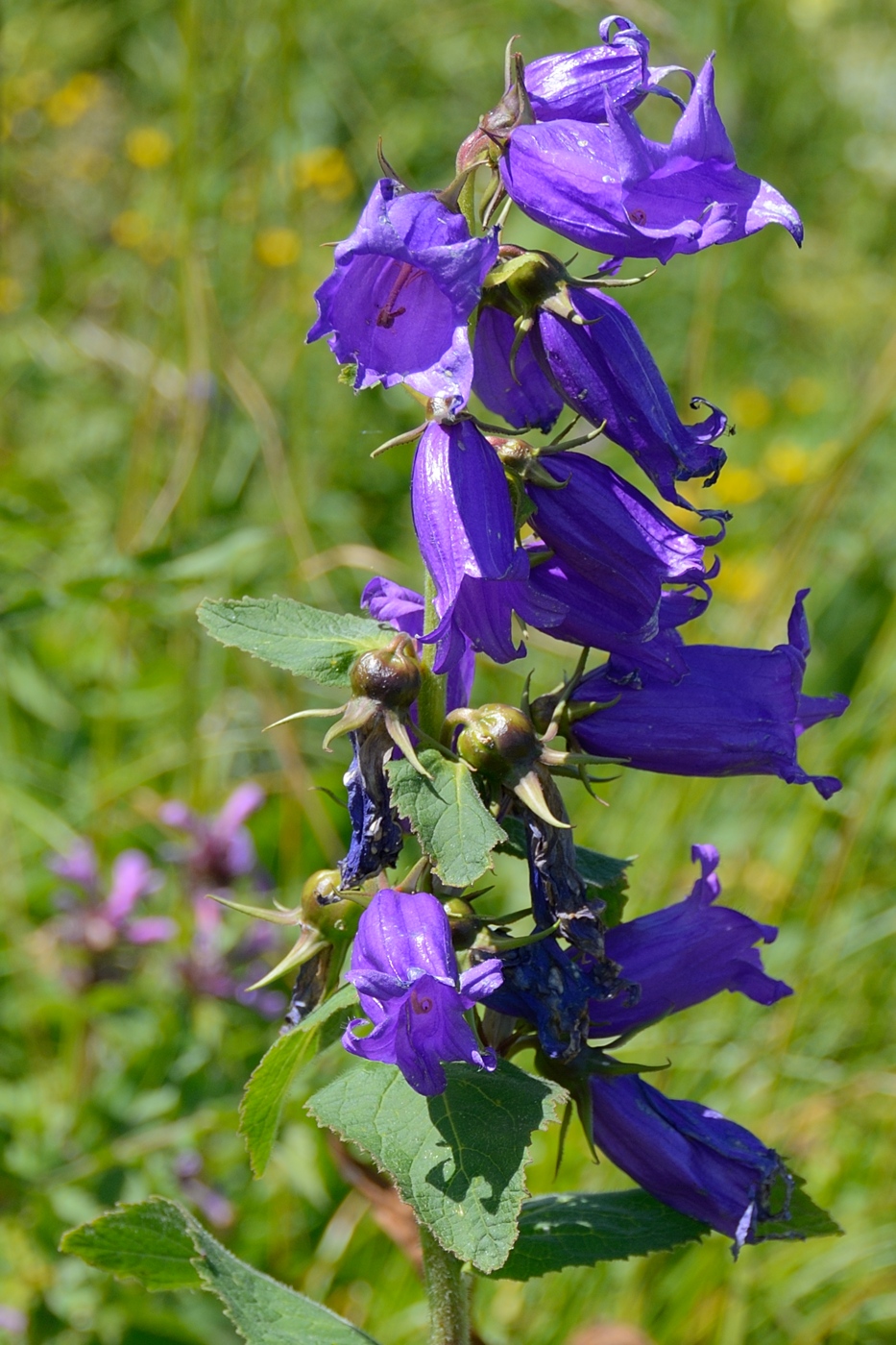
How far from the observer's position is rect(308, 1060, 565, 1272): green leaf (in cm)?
116

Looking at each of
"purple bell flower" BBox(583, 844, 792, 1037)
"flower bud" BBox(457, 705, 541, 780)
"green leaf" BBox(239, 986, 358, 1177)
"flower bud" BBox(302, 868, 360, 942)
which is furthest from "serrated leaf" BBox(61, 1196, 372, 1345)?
"flower bud" BBox(457, 705, 541, 780)

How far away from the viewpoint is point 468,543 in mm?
1252

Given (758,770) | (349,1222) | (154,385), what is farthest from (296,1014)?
(154,385)

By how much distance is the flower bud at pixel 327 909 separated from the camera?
4.63ft

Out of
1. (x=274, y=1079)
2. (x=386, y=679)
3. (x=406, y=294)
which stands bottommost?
(x=274, y=1079)

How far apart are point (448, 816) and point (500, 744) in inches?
4.1

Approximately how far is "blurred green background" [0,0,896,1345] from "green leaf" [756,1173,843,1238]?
0.61m

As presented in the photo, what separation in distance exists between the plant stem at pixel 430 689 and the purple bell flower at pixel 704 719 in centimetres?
16

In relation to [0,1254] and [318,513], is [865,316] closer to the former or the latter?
[318,513]

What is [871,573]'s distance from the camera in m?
4.29

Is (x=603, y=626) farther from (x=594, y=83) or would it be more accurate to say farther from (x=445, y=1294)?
(x=445, y=1294)

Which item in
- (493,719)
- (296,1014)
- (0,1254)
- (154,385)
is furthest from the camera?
(154,385)

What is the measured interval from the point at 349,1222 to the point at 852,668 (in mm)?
2511

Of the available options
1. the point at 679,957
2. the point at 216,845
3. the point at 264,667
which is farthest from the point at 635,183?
the point at 264,667
